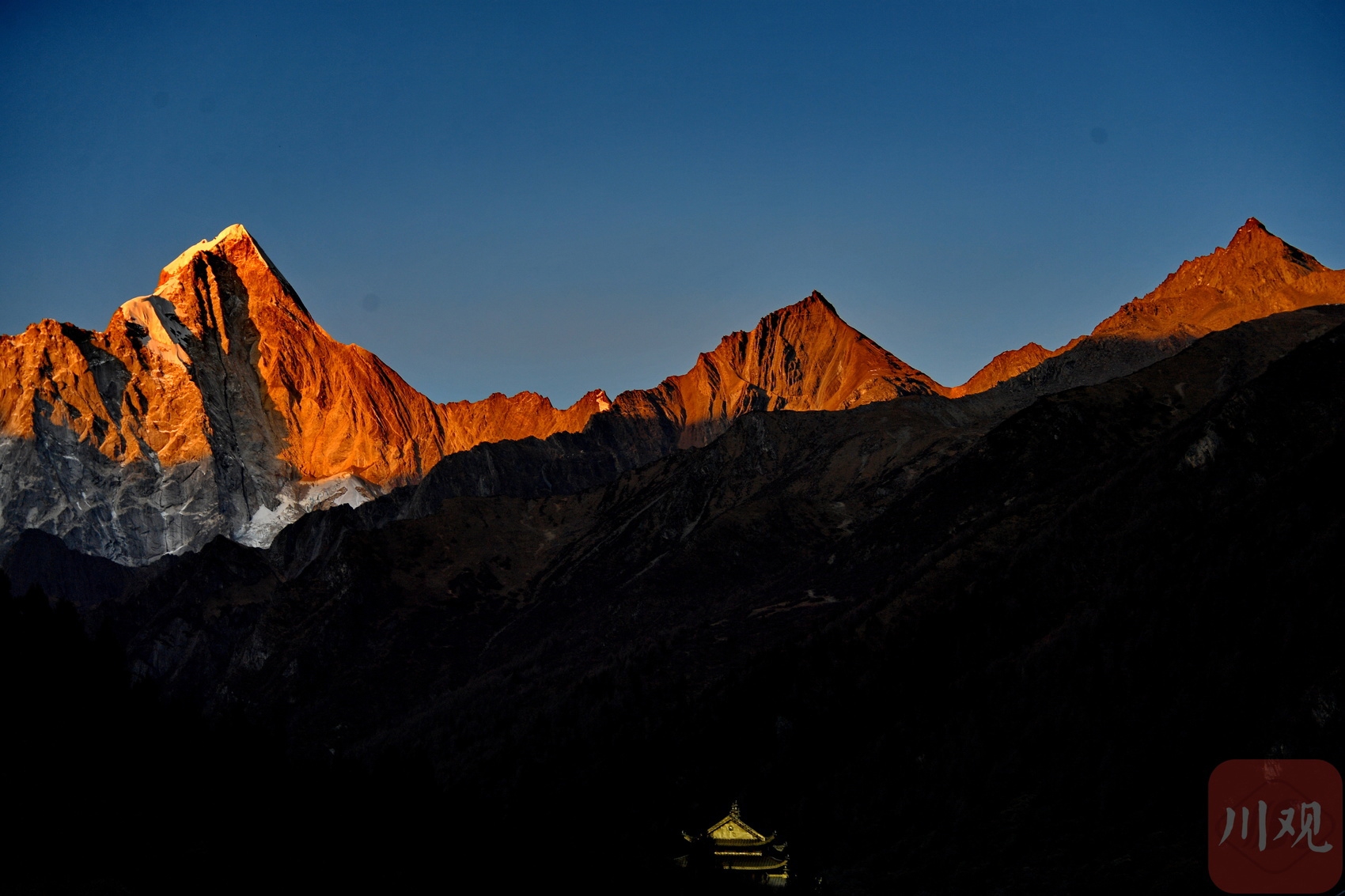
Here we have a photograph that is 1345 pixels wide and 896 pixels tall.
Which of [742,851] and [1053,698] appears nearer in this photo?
[742,851]

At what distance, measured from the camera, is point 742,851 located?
92.4m

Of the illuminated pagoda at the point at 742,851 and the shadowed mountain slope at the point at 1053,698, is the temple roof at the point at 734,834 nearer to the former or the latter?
Answer: the illuminated pagoda at the point at 742,851

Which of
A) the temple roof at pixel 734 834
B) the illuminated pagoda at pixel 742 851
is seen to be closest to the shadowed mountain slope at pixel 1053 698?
the illuminated pagoda at pixel 742 851

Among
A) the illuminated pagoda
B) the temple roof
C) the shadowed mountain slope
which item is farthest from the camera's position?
the shadowed mountain slope

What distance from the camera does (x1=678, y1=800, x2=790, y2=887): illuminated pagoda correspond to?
90.8 metres

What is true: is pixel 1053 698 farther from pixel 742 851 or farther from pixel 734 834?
pixel 734 834

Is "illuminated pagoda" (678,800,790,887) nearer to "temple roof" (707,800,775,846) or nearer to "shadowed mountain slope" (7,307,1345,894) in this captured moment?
"temple roof" (707,800,775,846)

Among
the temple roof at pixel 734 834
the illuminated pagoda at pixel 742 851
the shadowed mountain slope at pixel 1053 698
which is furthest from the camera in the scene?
the shadowed mountain slope at pixel 1053 698

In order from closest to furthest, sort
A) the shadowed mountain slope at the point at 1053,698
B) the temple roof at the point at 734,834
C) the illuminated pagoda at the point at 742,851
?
the illuminated pagoda at the point at 742,851 → the temple roof at the point at 734,834 → the shadowed mountain slope at the point at 1053,698

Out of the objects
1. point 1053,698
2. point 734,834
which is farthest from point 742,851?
point 1053,698

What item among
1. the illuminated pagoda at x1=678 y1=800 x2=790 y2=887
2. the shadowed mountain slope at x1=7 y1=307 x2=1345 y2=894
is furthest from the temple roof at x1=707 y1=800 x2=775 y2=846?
the shadowed mountain slope at x1=7 y1=307 x2=1345 y2=894

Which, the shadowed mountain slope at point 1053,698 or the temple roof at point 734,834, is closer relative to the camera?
the temple roof at point 734,834

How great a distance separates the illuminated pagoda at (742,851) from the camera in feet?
298

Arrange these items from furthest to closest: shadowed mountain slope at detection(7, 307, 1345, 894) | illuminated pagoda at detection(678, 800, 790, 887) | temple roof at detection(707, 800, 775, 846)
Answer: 1. shadowed mountain slope at detection(7, 307, 1345, 894)
2. temple roof at detection(707, 800, 775, 846)
3. illuminated pagoda at detection(678, 800, 790, 887)
